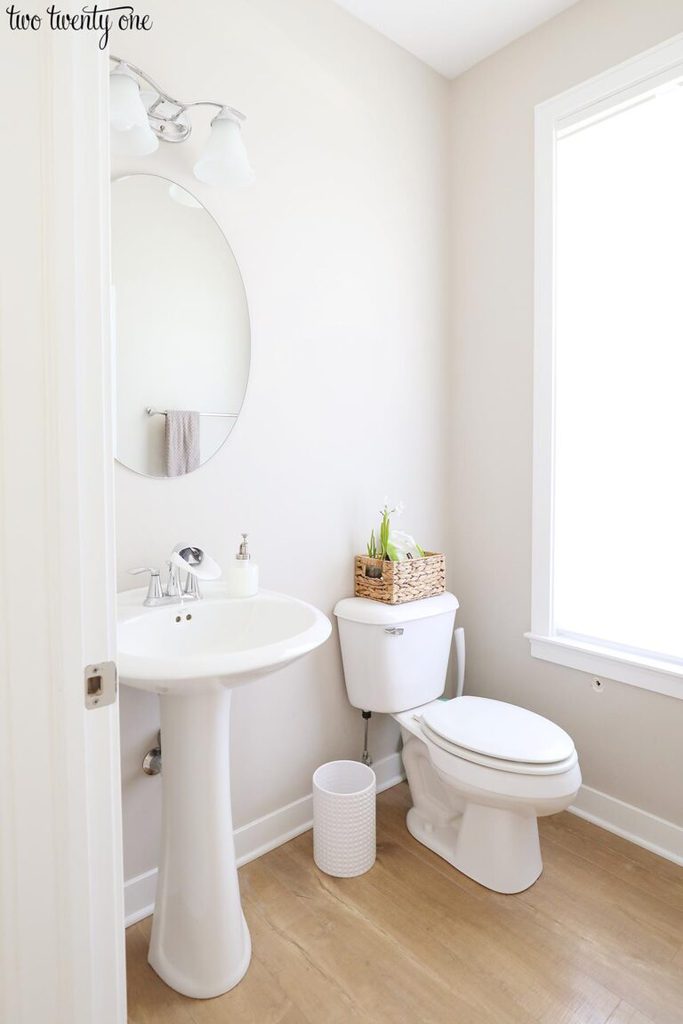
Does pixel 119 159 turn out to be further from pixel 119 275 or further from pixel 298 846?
pixel 298 846

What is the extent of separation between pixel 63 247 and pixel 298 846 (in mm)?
1820

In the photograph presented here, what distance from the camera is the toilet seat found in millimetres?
1558

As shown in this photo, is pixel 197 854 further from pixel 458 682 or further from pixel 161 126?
pixel 161 126

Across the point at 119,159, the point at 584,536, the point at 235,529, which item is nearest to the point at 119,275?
the point at 119,159

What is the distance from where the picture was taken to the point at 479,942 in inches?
59.1

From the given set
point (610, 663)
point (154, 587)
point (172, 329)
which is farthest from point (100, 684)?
point (610, 663)

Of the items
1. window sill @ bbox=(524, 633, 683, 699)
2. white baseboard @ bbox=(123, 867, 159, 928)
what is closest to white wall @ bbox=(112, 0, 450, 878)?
white baseboard @ bbox=(123, 867, 159, 928)

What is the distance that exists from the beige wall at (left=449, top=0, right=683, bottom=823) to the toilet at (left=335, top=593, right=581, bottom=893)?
0.30 metres

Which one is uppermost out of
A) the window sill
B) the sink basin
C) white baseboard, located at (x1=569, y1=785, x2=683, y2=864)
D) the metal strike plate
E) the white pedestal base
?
the metal strike plate

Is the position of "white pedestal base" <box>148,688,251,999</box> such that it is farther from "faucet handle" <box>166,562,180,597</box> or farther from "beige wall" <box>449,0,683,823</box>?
"beige wall" <box>449,0,683,823</box>

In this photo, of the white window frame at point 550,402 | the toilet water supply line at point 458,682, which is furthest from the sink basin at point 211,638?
the white window frame at point 550,402

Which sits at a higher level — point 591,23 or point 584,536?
point 591,23

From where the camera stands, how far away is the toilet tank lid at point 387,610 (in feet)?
6.17

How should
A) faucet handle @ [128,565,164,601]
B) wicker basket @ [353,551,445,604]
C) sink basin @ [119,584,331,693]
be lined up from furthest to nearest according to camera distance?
wicker basket @ [353,551,445,604] < faucet handle @ [128,565,164,601] < sink basin @ [119,584,331,693]
